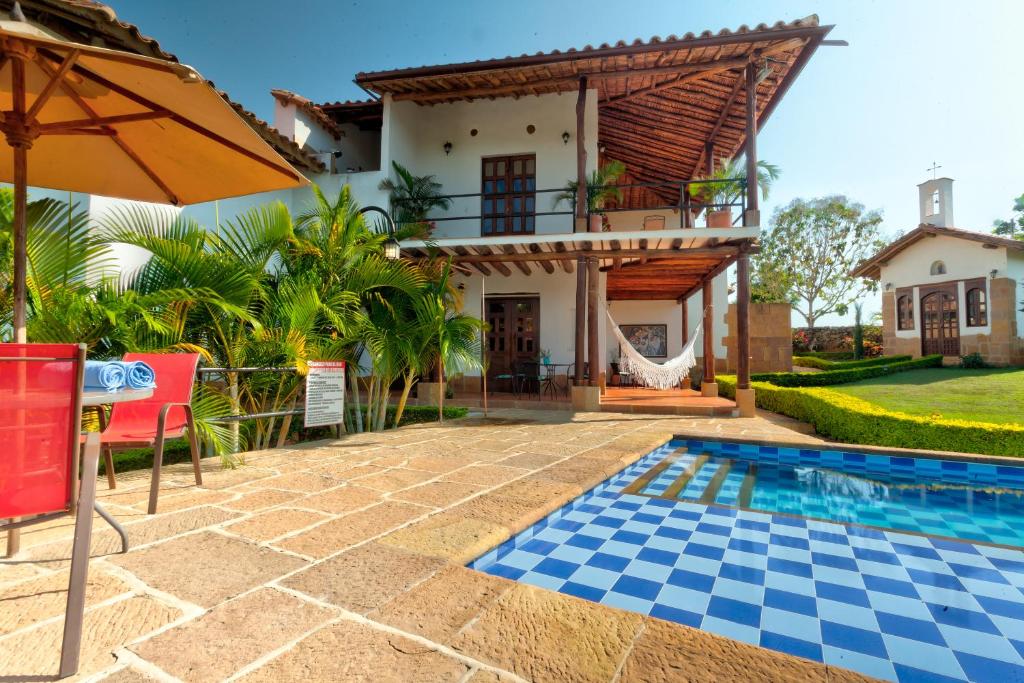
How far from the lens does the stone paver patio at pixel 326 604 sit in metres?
1.15

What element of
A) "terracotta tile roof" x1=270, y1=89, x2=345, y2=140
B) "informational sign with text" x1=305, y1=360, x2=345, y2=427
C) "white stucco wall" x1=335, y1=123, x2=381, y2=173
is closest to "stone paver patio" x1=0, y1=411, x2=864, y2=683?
"informational sign with text" x1=305, y1=360, x2=345, y2=427

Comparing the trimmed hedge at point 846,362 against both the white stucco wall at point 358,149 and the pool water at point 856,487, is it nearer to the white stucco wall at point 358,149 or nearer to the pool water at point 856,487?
the pool water at point 856,487

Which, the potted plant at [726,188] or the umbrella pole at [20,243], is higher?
the potted plant at [726,188]

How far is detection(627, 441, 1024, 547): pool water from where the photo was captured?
9.88 feet

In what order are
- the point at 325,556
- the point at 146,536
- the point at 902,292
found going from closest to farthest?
1. the point at 325,556
2. the point at 146,536
3. the point at 902,292

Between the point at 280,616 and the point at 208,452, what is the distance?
2.94 meters

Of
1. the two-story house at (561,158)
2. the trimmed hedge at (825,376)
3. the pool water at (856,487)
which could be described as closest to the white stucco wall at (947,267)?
the trimmed hedge at (825,376)

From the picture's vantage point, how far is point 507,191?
9227 mm

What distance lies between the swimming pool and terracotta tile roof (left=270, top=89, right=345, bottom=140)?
7885 millimetres

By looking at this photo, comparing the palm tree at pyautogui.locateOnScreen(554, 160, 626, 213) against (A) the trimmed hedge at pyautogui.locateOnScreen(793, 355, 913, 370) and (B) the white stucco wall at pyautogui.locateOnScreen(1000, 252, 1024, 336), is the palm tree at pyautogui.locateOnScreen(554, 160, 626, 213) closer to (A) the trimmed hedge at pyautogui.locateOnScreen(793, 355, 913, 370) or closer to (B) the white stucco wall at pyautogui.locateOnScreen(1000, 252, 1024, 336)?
(A) the trimmed hedge at pyautogui.locateOnScreen(793, 355, 913, 370)

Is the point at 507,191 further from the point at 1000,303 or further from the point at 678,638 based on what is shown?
the point at 1000,303

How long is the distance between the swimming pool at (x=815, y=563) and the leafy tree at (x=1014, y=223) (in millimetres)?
26416

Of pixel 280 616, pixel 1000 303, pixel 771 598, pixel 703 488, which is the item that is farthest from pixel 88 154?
pixel 1000 303

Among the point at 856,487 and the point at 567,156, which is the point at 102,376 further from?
the point at 567,156
